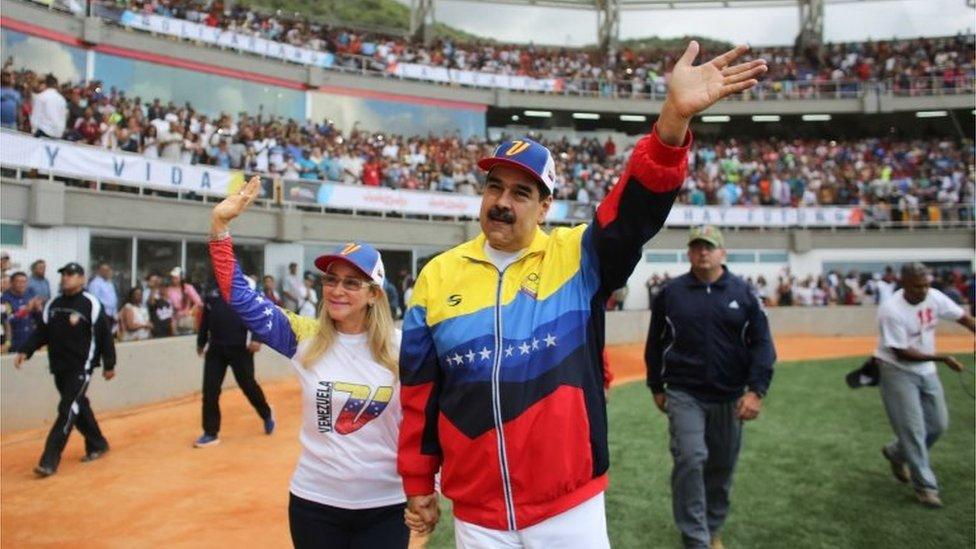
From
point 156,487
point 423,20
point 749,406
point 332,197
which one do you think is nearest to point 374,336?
point 749,406

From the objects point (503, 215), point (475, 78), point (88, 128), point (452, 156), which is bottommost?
point (503, 215)

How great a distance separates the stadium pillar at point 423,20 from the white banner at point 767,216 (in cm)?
1486

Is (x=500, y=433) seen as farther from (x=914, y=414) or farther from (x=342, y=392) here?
(x=914, y=414)

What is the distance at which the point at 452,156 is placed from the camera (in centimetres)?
2425

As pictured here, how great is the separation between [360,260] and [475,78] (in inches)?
1051

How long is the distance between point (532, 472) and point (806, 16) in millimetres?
39555

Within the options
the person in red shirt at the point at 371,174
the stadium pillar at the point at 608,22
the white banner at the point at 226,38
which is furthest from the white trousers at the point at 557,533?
the stadium pillar at the point at 608,22

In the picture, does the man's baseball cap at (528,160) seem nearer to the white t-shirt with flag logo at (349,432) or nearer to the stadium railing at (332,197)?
the white t-shirt with flag logo at (349,432)

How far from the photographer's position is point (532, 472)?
7.29 feet

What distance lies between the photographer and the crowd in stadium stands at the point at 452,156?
585 inches

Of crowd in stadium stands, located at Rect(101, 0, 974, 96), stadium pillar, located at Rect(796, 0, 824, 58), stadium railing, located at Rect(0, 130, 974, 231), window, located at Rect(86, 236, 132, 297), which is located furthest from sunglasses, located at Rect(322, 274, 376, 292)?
stadium pillar, located at Rect(796, 0, 824, 58)

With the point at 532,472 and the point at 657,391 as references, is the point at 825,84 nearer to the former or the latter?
the point at 657,391

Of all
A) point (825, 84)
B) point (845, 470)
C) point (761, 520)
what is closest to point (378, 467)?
point (761, 520)

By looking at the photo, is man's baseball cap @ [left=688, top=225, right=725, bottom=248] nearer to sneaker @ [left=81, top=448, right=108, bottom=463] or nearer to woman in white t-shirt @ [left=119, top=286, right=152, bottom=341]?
sneaker @ [left=81, top=448, right=108, bottom=463]
